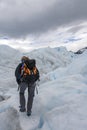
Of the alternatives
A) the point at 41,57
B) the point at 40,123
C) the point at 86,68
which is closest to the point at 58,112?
the point at 40,123

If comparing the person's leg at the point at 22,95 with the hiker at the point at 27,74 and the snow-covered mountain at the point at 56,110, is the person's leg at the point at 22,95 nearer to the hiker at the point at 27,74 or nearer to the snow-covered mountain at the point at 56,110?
the hiker at the point at 27,74

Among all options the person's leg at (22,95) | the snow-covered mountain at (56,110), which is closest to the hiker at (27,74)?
the person's leg at (22,95)

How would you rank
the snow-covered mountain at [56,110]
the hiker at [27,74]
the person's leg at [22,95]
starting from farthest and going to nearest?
the person's leg at [22,95] → the hiker at [27,74] → the snow-covered mountain at [56,110]

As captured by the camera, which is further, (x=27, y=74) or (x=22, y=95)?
(x=22, y=95)

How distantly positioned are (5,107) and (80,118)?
10.4ft

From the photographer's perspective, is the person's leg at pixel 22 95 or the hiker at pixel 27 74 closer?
the hiker at pixel 27 74

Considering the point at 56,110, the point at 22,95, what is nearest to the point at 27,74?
the point at 22,95

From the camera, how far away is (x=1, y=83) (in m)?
27.0

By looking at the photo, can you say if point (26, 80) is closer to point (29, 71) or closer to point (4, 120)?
point (29, 71)

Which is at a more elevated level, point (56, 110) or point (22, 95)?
point (22, 95)

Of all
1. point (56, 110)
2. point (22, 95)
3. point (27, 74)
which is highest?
point (27, 74)

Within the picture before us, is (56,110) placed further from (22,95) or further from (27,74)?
(27,74)

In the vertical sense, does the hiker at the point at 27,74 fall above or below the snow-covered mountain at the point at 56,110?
above

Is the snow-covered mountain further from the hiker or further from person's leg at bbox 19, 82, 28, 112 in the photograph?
the hiker
